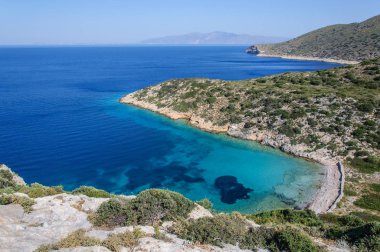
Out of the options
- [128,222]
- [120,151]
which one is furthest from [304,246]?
[120,151]

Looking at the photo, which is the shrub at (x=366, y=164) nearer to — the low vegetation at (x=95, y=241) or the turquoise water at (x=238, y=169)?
the turquoise water at (x=238, y=169)

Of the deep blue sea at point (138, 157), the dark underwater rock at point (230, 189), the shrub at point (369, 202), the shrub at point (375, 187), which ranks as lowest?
the dark underwater rock at point (230, 189)

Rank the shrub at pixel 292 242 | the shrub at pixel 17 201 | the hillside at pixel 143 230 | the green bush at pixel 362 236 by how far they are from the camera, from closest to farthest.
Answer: the hillside at pixel 143 230
the shrub at pixel 292 242
the green bush at pixel 362 236
the shrub at pixel 17 201

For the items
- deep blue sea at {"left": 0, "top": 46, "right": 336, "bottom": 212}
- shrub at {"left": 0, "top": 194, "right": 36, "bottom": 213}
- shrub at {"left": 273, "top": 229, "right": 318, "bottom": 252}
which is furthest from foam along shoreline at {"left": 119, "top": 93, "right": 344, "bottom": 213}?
shrub at {"left": 0, "top": 194, "right": 36, "bottom": 213}

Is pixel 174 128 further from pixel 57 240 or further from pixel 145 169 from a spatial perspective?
pixel 57 240

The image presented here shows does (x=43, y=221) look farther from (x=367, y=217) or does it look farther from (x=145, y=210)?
(x=367, y=217)

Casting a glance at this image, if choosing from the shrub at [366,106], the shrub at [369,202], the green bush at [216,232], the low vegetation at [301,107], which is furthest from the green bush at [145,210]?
the shrub at [366,106]

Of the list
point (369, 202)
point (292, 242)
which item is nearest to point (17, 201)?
point (292, 242)
